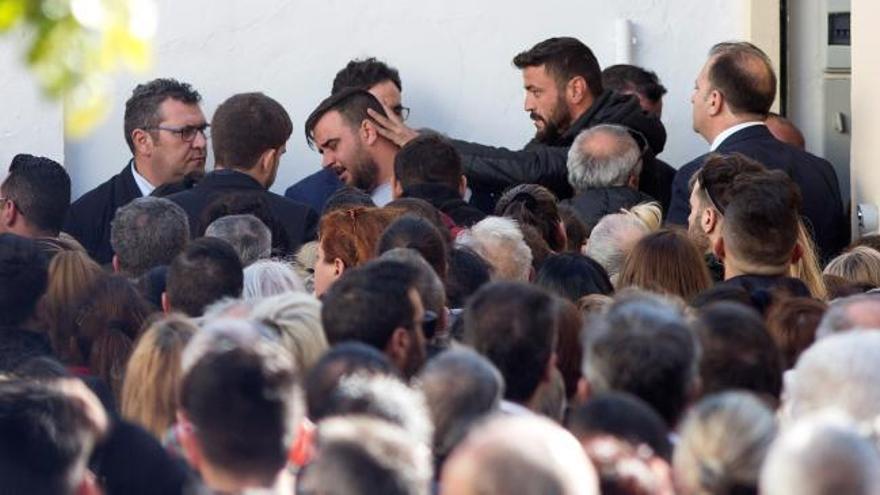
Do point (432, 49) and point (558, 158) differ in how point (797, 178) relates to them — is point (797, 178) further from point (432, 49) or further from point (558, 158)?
point (432, 49)

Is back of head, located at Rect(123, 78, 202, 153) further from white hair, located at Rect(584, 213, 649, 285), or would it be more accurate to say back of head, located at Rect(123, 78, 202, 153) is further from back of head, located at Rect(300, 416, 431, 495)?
back of head, located at Rect(300, 416, 431, 495)

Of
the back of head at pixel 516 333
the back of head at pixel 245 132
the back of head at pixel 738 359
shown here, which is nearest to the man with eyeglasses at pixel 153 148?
the back of head at pixel 245 132

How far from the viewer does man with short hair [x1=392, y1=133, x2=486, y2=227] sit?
8797 millimetres

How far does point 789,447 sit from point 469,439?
62cm

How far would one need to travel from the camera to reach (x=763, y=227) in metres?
7.23

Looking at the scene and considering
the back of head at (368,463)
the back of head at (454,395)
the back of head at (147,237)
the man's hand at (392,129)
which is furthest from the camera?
the man's hand at (392,129)

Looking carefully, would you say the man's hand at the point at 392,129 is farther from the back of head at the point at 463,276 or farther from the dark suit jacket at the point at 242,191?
the back of head at the point at 463,276

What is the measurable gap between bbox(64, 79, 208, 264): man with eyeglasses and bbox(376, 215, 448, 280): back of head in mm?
2780

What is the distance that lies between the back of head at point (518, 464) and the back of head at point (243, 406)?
1.79 feet

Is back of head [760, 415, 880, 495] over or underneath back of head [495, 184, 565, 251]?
over

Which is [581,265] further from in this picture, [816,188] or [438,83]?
[438,83]

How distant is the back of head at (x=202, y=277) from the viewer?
6.80m

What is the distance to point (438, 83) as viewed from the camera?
36.3ft

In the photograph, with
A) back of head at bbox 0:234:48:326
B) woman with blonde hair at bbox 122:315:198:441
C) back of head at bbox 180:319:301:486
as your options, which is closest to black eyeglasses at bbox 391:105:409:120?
back of head at bbox 0:234:48:326
